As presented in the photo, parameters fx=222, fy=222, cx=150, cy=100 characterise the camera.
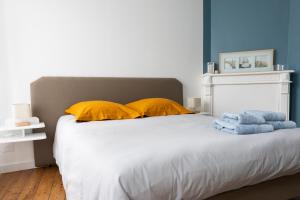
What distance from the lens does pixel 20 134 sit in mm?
2459

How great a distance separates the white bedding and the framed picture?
1869 mm

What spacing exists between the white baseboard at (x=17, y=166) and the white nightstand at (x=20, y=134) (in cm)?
33

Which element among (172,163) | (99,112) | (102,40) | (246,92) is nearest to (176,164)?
(172,163)

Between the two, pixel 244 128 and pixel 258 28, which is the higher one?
pixel 258 28

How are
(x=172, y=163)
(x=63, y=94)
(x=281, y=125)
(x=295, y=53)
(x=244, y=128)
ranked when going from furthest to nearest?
(x=295, y=53) → (x=63, y=94) → (x=281, y=125) → (x=244, y=128) → (x=172, y=163)

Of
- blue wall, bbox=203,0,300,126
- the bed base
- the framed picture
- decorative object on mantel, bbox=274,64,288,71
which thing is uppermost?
blue wall, bbox=203,0,300,126

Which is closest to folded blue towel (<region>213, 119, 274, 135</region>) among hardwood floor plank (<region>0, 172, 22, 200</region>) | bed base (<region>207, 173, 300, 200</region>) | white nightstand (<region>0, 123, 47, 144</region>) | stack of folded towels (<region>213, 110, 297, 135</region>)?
stack of folded towels (<region>213, 110, 297, 135</region>)

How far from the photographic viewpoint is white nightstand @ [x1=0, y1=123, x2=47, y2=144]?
7.18ft

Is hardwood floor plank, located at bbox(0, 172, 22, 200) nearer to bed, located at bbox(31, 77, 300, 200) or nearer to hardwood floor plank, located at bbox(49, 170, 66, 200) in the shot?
hardwood floor plank, located at bbox(49, 170, 66, 200)

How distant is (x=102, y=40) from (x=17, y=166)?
180 cm

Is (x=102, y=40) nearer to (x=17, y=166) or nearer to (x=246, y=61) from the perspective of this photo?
(x=17, y=166)

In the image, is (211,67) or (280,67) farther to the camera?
(211,67)

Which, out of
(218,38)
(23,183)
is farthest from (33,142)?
(218,38)

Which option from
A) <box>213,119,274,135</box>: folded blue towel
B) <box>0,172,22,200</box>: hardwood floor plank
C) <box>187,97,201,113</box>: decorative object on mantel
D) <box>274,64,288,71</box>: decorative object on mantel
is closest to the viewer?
<box>213,119,274,135</box>: folded blue towel
